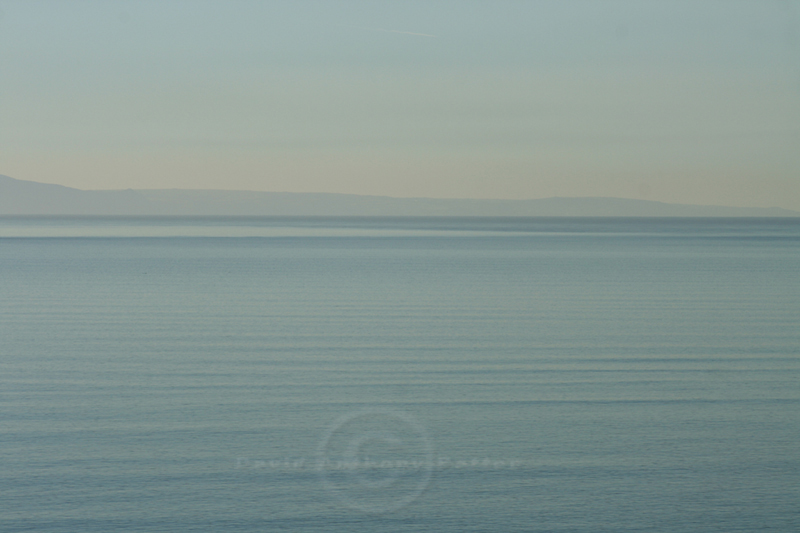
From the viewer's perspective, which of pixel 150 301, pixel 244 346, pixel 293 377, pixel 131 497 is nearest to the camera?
pixel 131 497

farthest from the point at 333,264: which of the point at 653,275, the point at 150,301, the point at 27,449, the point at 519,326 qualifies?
the point at 27,449

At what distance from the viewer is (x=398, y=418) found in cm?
1212

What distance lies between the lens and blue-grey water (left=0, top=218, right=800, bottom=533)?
28.8ft

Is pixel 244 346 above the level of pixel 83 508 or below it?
above

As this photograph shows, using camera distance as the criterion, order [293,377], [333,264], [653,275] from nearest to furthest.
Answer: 1. [293,377]
2. [653,275]
3. [333,264]

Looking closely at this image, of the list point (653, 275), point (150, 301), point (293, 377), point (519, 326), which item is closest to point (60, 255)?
point (150, 301)

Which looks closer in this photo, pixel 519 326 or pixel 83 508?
pixel 83 508

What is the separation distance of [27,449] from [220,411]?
8.75 feet

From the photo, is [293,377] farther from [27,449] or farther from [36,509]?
[36,509]

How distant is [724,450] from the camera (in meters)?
10.7

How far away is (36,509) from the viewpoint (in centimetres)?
862

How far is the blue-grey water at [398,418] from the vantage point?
8.77m

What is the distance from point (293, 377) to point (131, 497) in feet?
20.4

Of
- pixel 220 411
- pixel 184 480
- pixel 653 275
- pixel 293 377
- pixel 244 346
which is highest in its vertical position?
pixel 653 275
